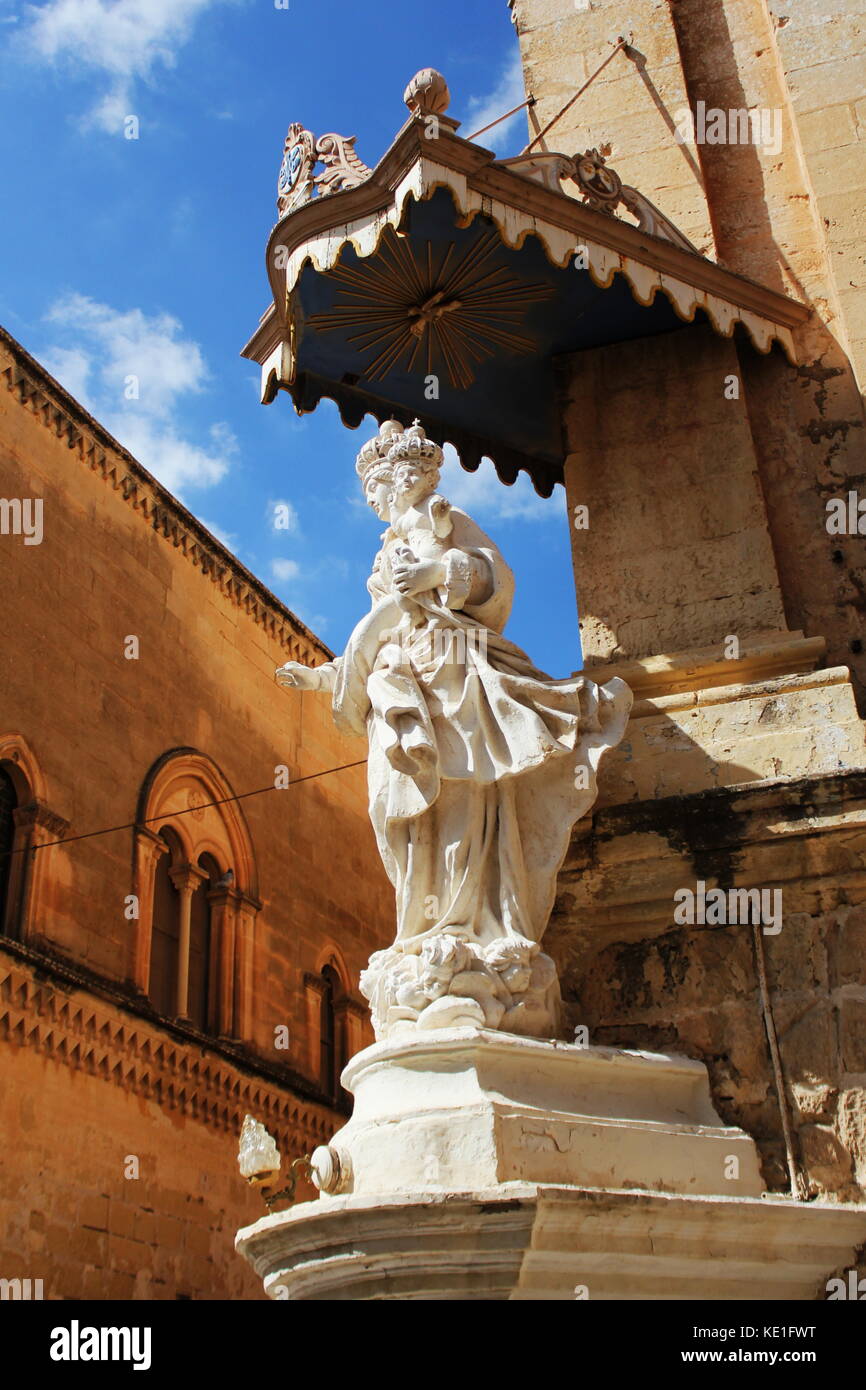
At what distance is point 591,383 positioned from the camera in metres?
7.72

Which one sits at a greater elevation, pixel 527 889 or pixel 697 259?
pixel 697 259

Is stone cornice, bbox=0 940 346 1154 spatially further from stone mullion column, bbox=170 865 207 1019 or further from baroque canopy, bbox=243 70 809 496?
baroque canopy, bbox=243 70 809 496

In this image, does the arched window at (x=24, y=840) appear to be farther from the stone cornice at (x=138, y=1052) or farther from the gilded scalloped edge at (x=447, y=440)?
the gilded scalloped edge at (x=447, y=440)

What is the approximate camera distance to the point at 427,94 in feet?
20.7

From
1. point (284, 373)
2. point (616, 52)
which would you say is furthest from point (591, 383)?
point (616, 52)

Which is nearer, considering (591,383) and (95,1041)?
(591,383)

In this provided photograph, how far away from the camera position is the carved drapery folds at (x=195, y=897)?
15.6 metres

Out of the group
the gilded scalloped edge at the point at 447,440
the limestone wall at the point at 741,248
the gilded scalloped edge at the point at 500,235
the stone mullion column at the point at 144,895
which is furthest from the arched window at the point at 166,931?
the gilded scalloped edge at the point at 500,235

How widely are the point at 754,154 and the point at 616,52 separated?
38.0 inches

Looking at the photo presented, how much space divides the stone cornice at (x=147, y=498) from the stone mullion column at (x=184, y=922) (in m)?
3.93

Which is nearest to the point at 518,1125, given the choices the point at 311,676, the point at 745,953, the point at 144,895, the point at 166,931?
the point at 745,953

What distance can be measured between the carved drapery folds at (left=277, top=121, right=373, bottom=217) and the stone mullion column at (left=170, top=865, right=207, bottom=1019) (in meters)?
10.4
